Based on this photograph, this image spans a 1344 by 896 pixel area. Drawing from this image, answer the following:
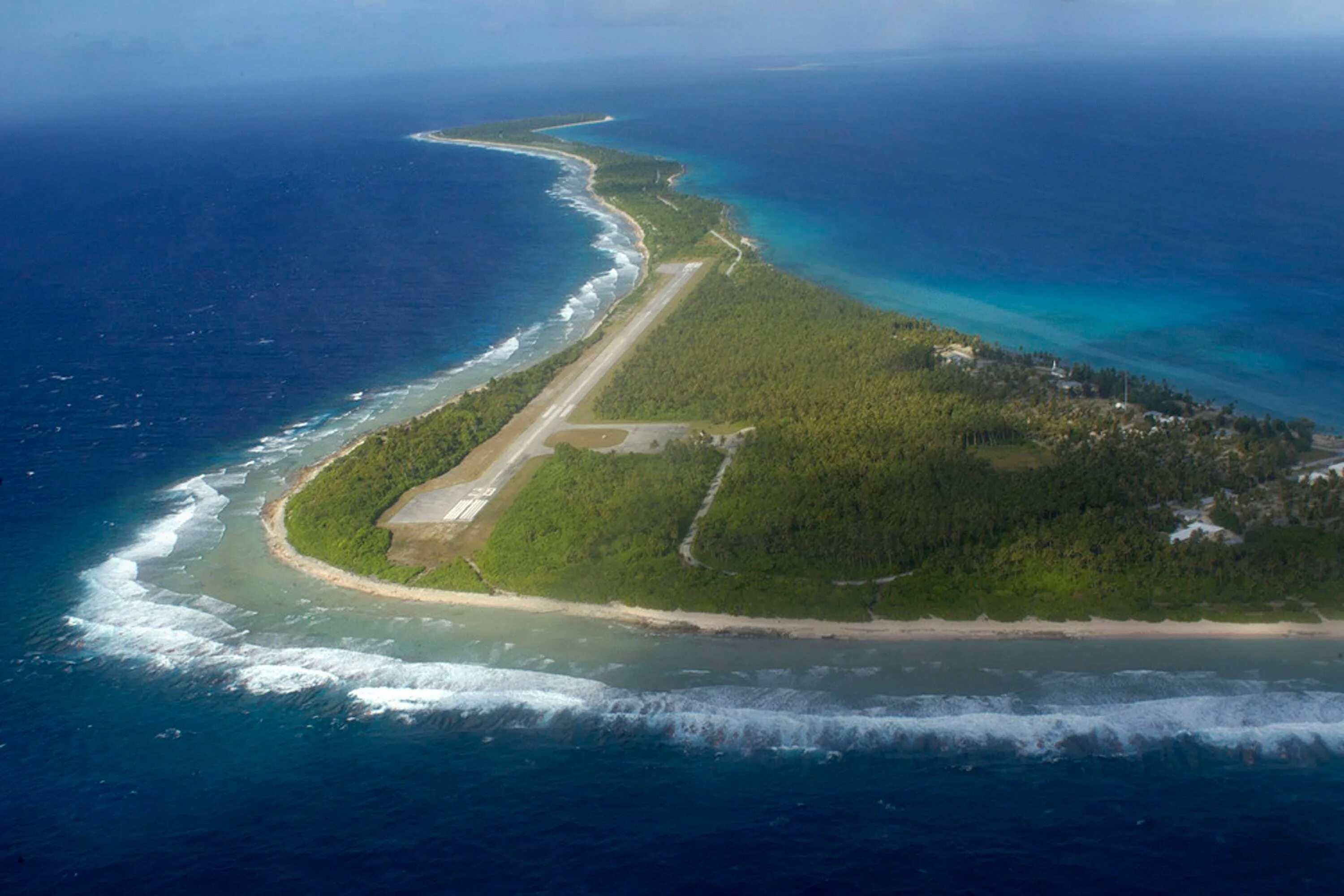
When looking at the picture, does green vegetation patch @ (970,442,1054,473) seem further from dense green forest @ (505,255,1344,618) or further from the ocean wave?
the ocean wave

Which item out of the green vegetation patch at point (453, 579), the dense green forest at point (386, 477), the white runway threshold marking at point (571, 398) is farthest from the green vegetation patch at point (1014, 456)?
the dense green forest at point (386, 477)

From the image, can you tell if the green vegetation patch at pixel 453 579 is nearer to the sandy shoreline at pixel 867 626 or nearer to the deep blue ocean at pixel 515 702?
the sandy shoreline at pixel 867 626

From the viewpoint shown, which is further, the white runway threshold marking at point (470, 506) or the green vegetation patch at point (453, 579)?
the white runway threshold marking at point (470, 506)

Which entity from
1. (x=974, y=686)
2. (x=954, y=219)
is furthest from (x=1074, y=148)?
(x=974, y=686)

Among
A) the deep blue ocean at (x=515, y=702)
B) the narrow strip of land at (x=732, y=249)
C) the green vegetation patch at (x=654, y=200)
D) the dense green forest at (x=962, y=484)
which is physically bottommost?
the deep blue ocean at (x=515, y=702)

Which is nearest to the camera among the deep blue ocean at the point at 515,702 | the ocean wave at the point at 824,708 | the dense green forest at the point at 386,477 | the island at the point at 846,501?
the deep blue ocean at the point at 515,702

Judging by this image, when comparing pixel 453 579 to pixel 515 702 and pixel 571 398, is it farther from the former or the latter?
pixel 571 398
